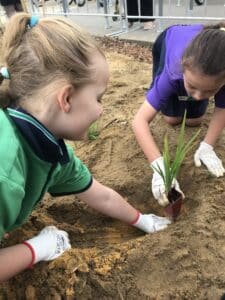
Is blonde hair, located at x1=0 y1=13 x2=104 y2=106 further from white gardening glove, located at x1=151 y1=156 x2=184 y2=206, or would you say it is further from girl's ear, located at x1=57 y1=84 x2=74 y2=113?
white gardening glove, located at x1=151 y1=156 x2=184 y2=206

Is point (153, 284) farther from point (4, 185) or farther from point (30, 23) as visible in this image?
point (30, 23)

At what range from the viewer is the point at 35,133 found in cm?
122

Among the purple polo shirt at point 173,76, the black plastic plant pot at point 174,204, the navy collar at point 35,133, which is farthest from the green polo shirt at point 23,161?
the purple polo shirt at point 173,76

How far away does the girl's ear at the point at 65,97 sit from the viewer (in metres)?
1.19

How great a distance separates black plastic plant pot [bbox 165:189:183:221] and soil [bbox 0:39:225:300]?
0.20ft

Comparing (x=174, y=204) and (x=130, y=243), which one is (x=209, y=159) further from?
(x=130, y=243)

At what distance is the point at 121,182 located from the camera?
2.21 meters

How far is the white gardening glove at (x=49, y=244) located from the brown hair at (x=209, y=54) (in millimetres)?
970

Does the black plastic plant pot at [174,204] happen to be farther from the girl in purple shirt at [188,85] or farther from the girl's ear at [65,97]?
the girl's ear at [65,97]

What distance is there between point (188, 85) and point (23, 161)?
1.02 metres

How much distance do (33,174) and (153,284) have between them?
2.16 ft

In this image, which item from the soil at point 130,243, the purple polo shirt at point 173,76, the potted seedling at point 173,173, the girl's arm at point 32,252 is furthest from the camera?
the purple polo shirt at point 173,76

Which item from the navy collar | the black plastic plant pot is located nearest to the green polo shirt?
the navy collar

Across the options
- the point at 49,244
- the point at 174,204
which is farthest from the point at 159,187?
→ the point at 49,244
